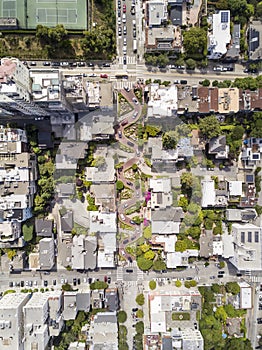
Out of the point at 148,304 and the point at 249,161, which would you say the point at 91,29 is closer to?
the point at 249,161

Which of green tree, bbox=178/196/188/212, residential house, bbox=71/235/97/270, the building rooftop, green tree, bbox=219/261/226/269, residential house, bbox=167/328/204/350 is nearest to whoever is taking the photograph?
the building rooftop

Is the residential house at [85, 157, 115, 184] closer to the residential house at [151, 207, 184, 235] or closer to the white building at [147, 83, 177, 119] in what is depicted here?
the residential house at [151, 207, 184, 235]

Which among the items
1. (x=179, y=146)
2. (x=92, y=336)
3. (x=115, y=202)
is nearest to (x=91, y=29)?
(x=179, y=146)

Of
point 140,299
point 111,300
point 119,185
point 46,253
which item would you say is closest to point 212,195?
point 119,185

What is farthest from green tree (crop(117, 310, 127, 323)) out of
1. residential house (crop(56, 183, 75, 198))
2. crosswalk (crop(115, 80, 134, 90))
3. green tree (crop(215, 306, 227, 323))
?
crosswalk (crop(115, 80, 134, 90))

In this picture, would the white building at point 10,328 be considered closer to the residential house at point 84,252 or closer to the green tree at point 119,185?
the residential house at point 84,252

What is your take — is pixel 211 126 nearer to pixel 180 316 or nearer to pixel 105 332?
pixel 180 316

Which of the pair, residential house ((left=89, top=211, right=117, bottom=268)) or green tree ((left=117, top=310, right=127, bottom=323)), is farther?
green tree ((left=117, top=310, right=127, bottom=323))
